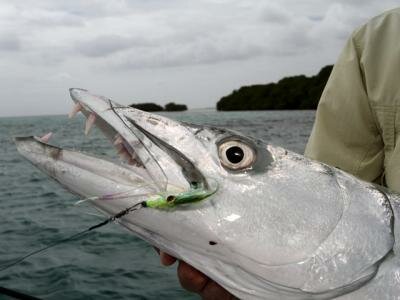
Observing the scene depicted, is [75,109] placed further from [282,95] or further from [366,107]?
[282,95]

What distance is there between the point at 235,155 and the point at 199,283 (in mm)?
659

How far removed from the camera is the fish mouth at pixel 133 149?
2076 mm

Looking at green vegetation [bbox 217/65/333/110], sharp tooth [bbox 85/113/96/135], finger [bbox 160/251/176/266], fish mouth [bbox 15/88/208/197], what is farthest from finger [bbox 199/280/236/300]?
green vegetation [bbox 217/65/333/110]

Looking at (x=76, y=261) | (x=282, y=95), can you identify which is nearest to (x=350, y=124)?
(x=76, y=261)

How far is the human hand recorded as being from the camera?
2371mm

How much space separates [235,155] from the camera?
7.01ft

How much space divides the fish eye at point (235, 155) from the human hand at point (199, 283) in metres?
0.53

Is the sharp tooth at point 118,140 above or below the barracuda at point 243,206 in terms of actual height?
above

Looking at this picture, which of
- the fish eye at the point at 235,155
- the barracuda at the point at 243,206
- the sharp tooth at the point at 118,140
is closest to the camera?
the barracuda at the point at 243,206

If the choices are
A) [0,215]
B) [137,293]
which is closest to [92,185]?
[137,293]

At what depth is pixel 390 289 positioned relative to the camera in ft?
6.38

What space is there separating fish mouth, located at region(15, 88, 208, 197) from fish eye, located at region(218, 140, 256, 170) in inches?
4.9

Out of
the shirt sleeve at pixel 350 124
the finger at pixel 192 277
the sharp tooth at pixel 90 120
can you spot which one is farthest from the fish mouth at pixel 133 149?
the shirt sleeve at pixel 350 124

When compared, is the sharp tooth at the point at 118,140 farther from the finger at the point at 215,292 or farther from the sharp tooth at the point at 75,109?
the finger at the point at 215,292
